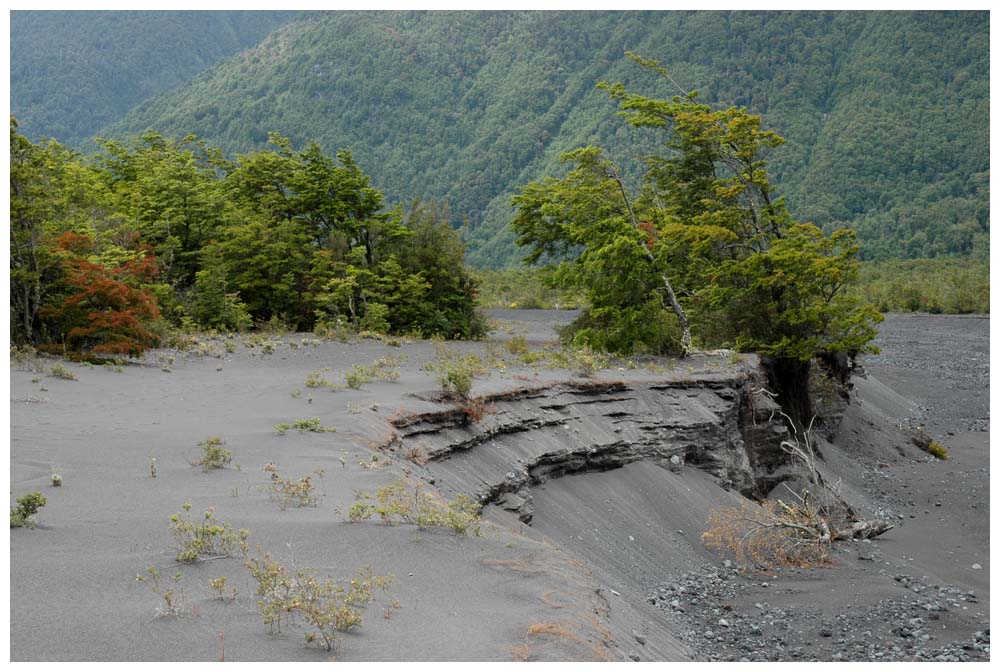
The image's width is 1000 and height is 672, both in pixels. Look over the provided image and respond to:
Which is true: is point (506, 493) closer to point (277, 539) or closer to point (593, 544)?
point (593, 544)

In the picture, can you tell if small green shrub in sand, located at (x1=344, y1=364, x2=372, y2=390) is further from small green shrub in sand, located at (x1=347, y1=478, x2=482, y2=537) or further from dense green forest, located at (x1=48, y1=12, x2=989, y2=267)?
dense green forest, located at (x1=48, y1=12, x2=989, y2=267)

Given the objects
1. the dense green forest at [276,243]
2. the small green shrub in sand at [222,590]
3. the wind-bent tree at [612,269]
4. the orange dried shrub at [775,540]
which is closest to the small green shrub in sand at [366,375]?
the orange dried shrub at [775,540]

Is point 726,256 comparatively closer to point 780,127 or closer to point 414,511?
point 414,511

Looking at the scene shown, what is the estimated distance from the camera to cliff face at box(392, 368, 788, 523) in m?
13.8

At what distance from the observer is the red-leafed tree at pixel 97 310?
2158 centimetres

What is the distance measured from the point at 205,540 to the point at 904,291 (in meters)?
93.2

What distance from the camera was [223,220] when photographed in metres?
37.4

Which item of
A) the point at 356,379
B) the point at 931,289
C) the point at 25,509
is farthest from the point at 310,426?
the point at 931,289

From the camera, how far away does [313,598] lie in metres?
6.52

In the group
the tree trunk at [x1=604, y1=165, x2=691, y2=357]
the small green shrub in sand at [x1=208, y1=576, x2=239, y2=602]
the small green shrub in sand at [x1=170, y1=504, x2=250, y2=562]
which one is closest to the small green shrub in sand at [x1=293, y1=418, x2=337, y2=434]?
the small green shrub in sand at [x1=170, y1=504, x2=250, y2=562]

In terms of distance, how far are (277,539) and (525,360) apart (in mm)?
14126

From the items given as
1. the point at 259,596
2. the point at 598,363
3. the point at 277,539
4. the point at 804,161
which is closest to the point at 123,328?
the point at 598,363

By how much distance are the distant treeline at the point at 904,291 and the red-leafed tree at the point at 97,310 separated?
187ft

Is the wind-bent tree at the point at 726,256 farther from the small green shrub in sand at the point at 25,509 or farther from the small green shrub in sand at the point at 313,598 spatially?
the small green shrub in sand at the point at 313,598
